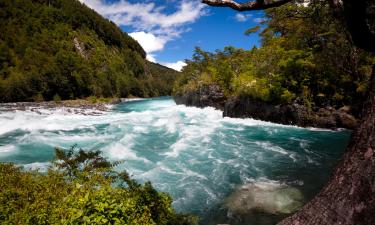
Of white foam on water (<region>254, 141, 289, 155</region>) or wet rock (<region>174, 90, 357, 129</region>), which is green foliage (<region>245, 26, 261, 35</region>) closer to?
wet rock (<region>174, 90, 357, 129</region>)

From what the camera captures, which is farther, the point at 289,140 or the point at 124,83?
the point at 124,83

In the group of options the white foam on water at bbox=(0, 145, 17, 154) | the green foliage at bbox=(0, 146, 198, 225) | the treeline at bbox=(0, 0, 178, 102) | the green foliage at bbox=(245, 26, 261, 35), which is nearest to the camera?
the green foliage at bbox=(0, 146, 198, 225)

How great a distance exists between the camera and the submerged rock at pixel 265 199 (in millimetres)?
7875

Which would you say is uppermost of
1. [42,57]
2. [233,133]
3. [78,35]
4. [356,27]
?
[78,35]

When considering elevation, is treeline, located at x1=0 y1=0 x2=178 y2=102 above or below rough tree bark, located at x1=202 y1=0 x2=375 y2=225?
above

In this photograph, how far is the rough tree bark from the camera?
3.15m

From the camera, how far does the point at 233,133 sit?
20781 mm

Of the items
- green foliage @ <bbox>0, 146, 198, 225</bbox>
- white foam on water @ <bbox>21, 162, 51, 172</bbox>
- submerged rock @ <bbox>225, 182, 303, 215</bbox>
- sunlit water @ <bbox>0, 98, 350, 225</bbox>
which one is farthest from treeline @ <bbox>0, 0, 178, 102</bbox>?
submerged rock @ <bbox>225, 182, 303, 215</bbox>

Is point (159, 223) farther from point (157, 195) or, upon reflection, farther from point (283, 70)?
point (283, 70)

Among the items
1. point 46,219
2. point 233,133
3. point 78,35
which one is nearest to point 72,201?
point 46,219

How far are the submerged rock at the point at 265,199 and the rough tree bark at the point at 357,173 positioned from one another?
4.43m

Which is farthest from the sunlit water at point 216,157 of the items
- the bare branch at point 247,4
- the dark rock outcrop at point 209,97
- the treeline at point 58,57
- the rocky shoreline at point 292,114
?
the treeline at point 58,57

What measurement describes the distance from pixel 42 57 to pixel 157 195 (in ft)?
353

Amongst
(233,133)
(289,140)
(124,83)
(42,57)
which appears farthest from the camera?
(124,83)
